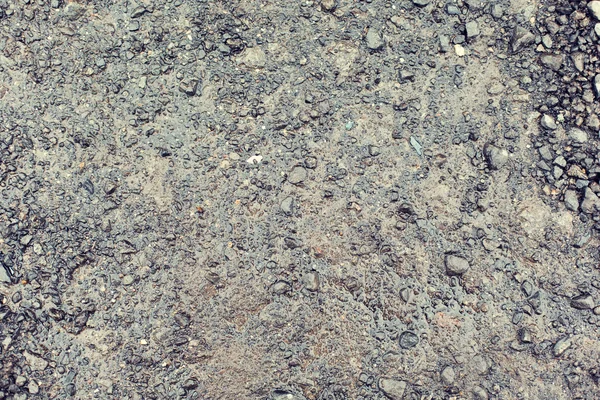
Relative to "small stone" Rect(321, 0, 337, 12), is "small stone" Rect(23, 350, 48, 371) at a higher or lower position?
lower

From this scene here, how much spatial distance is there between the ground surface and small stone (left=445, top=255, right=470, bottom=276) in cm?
1

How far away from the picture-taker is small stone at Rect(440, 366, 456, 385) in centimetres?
208

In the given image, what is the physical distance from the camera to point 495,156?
2148 millimetres

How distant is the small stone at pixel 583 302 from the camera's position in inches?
82.4

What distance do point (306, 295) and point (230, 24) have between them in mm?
1185

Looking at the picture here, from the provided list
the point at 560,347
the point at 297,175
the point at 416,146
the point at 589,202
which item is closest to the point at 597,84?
the point at 589,202

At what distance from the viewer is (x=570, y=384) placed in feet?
6.84

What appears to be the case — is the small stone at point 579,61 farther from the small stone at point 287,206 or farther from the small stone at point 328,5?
the small stone at point 287,206

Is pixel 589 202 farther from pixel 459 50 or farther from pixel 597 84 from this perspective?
pixel 459 50

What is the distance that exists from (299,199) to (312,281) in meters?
0.34

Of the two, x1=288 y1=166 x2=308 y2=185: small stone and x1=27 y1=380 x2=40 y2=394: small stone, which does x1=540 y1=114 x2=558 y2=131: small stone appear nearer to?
x1=288 y1=166 x2=308 y2=185: small stone

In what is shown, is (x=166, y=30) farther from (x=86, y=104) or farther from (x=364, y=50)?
(x=364, y=50)

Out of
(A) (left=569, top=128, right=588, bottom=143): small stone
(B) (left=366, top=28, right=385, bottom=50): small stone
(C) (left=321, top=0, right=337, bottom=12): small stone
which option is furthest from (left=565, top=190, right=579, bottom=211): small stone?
(C) (left=321, top=0, right=337, bottom=12): small stone

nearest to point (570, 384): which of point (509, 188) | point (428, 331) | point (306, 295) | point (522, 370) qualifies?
point (522, 370)
